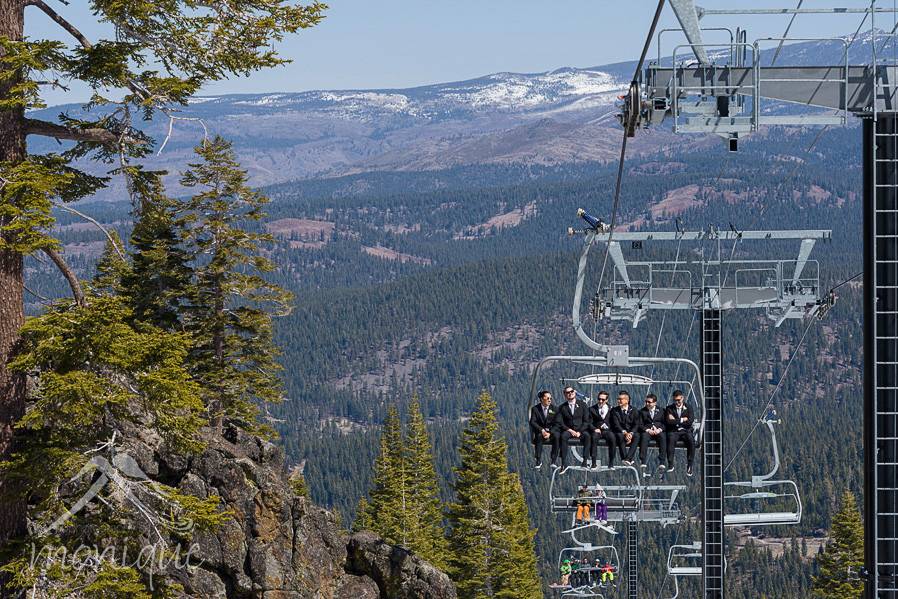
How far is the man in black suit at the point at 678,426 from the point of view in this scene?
80.8ft

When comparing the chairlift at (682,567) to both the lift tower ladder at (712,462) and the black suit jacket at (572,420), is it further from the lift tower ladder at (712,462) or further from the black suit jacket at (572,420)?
the black suit jacket at (572,420)

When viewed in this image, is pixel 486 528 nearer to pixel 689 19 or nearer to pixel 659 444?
pixel 659 444

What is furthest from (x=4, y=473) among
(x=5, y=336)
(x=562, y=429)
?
(x=562, y=429)

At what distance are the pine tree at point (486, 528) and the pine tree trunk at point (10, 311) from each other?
3369 cm

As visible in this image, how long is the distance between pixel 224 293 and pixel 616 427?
15260 millimetres

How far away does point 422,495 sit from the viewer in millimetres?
59375

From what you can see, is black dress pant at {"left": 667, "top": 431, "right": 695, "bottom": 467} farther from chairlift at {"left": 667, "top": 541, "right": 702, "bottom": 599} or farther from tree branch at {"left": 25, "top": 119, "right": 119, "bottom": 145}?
tree branch at {"left": 25, "top": 119, "right": 119, "bottom": 145}

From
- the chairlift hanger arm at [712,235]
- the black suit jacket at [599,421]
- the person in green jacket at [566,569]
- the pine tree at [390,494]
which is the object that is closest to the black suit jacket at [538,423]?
the black suit jacket at [599,421]

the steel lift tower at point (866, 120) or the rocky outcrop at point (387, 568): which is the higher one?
the steel lift tower at point (866, 120)

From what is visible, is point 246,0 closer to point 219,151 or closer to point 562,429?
point 562,429

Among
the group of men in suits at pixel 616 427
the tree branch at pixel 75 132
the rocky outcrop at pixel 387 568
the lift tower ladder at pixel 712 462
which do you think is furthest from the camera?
the rocky outcrop at pixel 387 568

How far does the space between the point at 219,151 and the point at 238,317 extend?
5.10 m

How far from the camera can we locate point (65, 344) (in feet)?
55.0

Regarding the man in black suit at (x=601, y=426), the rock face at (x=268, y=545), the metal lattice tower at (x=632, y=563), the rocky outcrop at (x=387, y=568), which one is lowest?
the metal lattice tower at (x=632, y=563)
